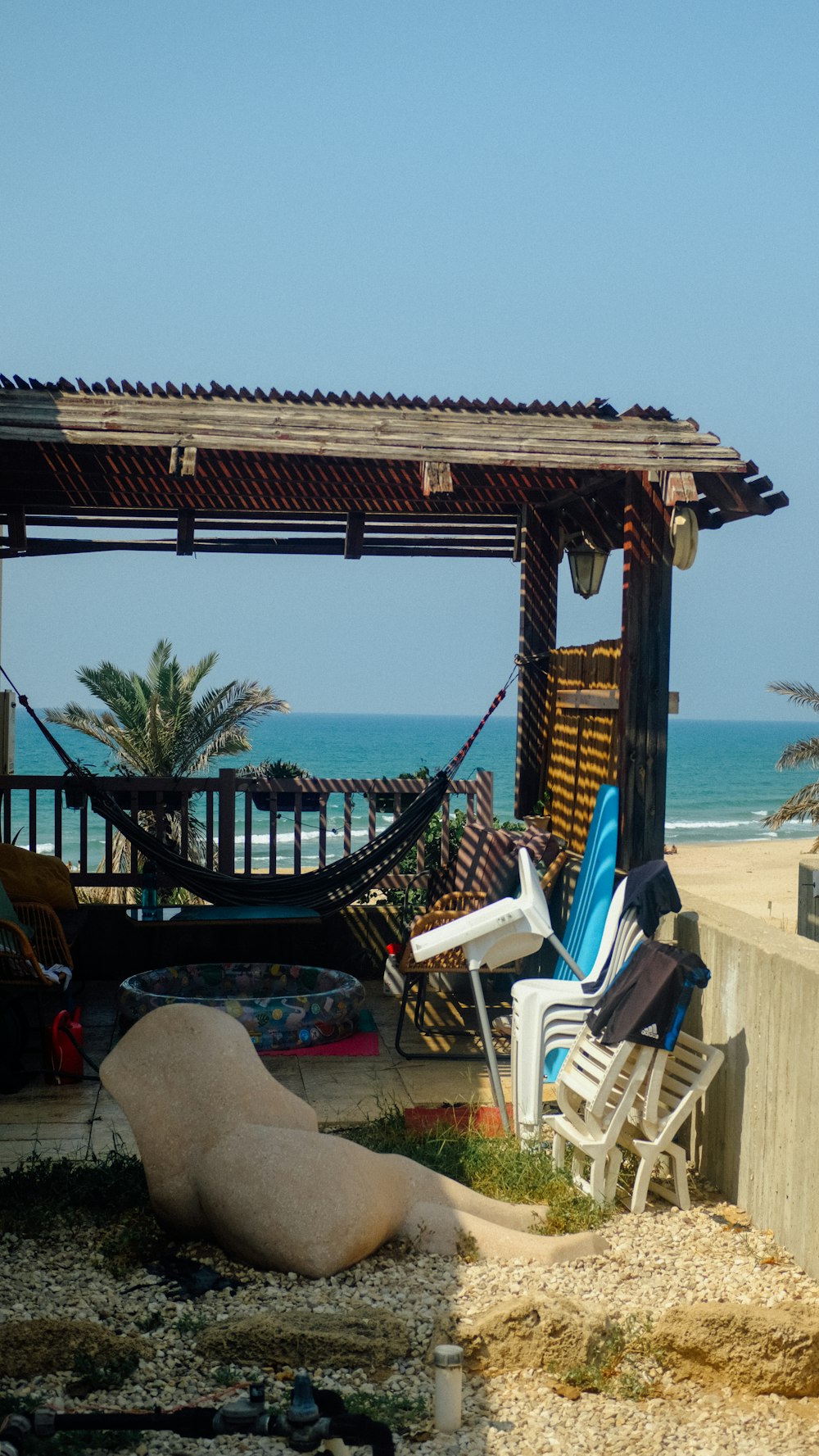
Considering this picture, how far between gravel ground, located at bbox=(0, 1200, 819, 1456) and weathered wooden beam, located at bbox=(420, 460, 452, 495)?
3002 mm

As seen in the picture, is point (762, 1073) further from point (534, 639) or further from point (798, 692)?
point (798, 692)

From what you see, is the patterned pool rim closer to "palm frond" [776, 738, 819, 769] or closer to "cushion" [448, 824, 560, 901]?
"cushion" [448, 824, 560, 901]

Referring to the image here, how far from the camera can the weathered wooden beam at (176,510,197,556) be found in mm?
6578

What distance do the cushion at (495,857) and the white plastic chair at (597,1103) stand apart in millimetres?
1942

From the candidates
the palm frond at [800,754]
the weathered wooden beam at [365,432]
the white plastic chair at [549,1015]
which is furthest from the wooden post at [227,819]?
the palm frond at [800,754]

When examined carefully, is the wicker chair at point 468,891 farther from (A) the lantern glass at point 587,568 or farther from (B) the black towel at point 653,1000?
(B) the black towel at point 653,1000

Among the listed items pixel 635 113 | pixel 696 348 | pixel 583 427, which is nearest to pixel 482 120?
pixel 635 113

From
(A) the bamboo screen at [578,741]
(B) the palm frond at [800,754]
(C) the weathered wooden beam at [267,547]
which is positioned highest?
(C) the weathered wooden beam at [267,547]

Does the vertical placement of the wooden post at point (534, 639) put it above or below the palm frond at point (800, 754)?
above

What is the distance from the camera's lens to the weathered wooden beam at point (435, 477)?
5438 mm

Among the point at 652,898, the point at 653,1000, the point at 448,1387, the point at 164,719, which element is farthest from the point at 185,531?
the point at 164,719

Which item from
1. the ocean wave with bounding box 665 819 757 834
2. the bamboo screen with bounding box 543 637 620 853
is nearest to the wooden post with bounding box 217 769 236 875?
the bamboo screen with bounding box 543 637 620 853

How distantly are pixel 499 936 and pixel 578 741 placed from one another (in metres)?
2.10

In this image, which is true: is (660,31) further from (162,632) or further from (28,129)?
(162,632)
